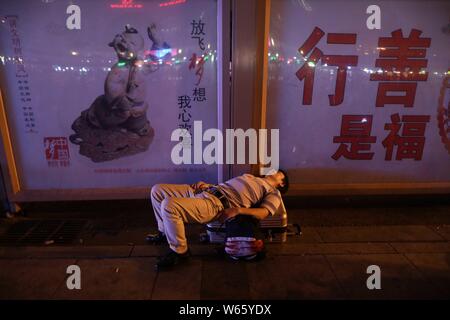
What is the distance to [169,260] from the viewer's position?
3307 mm

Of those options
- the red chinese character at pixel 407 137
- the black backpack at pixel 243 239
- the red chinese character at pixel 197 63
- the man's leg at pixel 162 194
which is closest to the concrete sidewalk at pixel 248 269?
the black backpack at pixel 243 239

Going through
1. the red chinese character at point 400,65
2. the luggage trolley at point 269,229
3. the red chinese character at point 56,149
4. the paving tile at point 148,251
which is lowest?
the paving tile at point 148,251

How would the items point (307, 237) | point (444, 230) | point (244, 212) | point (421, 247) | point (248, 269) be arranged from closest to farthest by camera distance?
point (248, 269) → point (244, 212) → point (421, 247) → point (307, 237) → point (444, 230)

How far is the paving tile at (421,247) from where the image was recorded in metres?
3.73

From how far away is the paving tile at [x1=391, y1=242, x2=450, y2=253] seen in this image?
12.2 ft

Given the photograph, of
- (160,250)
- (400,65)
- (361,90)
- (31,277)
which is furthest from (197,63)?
(31,277)

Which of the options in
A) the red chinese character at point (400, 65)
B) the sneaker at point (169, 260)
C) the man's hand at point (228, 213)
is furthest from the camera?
the red chinese character at point (400, 65)

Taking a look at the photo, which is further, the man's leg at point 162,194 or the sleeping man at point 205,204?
the man's leg at point 162,194

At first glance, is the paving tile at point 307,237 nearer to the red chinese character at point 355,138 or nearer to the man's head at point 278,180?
the man's head at point 278,180

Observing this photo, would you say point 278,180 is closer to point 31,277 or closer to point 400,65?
point 400,65

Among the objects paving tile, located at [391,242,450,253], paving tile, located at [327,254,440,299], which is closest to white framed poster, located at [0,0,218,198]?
paving tile, located at [327,254,440,299]

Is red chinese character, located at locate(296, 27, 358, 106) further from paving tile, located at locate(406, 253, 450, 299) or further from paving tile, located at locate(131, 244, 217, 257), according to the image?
paving tile, located at locate(131, 244, 217, 257)

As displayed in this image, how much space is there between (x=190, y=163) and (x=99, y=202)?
5.07 feet

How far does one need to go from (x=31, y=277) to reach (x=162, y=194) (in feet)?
5.37
